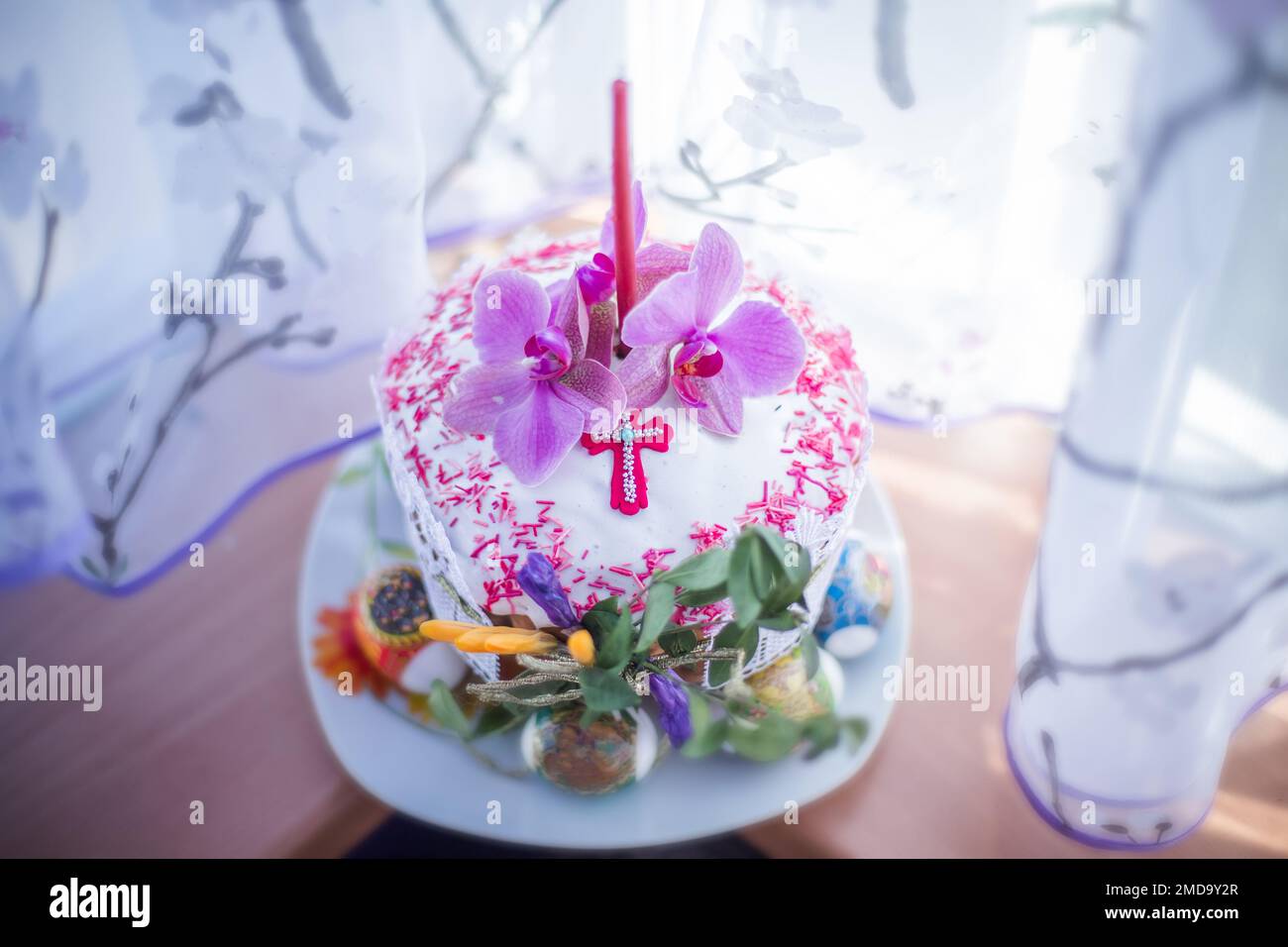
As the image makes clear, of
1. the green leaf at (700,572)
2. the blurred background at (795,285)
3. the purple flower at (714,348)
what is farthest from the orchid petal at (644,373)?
the blurred background at (795,285)

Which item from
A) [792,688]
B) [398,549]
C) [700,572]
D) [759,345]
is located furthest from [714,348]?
[398,549]

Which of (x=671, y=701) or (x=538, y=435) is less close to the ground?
(x=538, y=435)

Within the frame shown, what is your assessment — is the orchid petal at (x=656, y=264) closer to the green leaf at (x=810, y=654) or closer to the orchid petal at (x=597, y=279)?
the orchid petal at (x=597, y=279)

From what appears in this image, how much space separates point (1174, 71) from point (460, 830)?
2.09 ft

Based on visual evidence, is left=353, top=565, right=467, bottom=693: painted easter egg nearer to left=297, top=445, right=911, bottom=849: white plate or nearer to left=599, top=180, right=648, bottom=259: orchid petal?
left=297, top=445, right=911, bottom=849: white plate

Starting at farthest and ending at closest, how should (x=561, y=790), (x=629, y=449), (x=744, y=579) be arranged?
(x=561, y=790)
(x=629, y=449)
(x=744, y=579)

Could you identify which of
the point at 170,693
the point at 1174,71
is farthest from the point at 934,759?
the point at 170,693

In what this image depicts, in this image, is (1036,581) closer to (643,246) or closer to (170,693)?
(643,246)

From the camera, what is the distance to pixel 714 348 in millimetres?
571

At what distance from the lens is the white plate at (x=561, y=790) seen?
0.67m

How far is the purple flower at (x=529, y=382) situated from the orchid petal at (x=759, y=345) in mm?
76

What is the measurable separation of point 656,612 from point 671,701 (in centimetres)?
9

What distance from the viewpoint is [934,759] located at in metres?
0.73

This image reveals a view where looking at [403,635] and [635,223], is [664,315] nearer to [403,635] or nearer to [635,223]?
[635,223]
